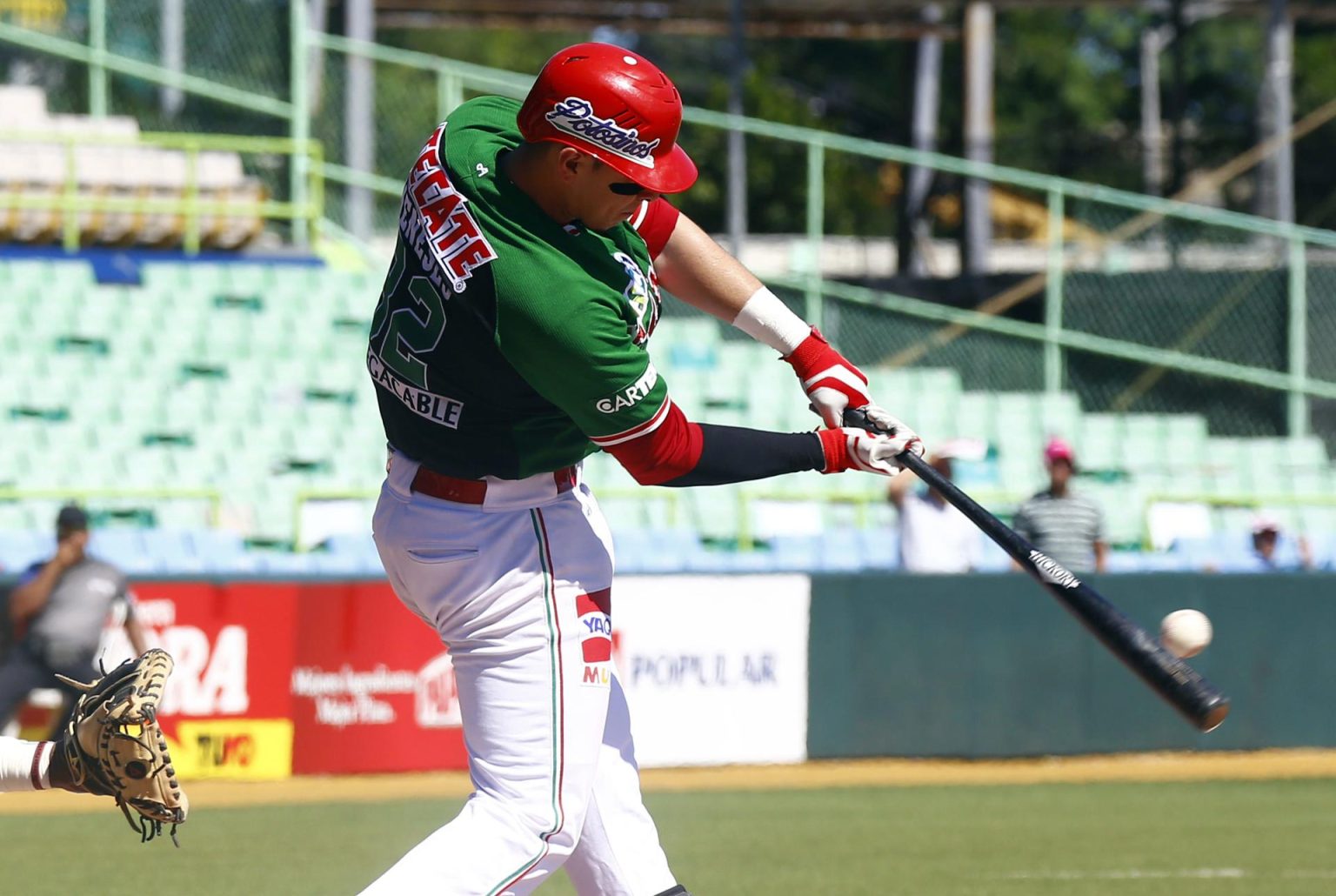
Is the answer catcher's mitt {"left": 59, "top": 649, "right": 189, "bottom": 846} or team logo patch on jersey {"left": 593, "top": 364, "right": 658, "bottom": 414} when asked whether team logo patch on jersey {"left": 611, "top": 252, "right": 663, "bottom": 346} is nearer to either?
team logo patch on jersey {"left": 593, "top": 364, "right": 658, "bottom": 414}

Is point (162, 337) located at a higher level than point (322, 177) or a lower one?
lower

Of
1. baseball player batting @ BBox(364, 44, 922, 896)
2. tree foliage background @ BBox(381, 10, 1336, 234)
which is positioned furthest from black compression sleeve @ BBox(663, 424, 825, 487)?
tree foliage background @ BBox(381, 10, 1336, 234)

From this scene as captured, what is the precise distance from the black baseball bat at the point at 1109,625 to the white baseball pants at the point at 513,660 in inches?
30.3

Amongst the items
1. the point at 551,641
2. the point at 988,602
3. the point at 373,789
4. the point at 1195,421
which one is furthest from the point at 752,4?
the point at 551,641

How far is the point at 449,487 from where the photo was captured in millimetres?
4008

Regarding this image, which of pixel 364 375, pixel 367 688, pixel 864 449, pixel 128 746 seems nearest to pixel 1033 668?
pixel 367 688

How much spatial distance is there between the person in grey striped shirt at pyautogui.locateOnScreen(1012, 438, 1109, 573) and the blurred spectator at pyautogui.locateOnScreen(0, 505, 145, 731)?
5342mm

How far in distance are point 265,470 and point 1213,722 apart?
1098cm

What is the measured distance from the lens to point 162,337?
15.6 m

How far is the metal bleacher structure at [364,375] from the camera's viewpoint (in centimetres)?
1352

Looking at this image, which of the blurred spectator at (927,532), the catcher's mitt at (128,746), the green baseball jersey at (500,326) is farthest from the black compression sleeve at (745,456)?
the blurred spectator at (927,532)

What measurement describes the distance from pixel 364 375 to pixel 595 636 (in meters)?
11.7

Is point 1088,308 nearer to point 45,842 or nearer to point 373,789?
point 373,789

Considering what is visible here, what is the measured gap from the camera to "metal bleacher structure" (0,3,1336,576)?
13.5m
